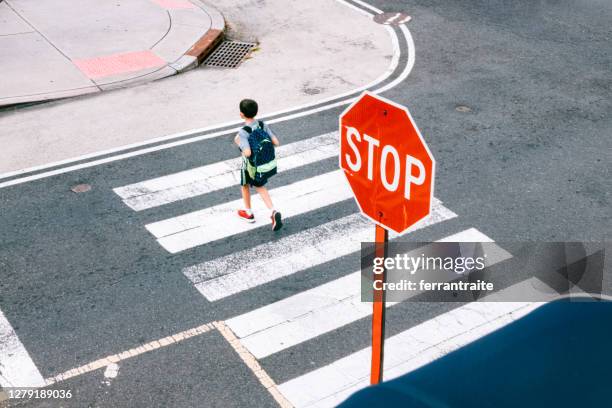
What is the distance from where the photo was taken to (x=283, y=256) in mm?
8859

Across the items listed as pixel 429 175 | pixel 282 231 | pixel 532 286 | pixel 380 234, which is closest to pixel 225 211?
pixel 282 231

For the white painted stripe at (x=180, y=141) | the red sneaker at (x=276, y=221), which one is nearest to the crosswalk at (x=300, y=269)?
the red sneaker at (x=276, y=221)

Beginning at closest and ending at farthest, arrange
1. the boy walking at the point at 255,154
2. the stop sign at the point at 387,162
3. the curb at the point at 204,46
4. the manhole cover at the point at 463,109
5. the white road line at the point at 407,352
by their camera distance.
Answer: the stop sign at the point at 387,162
the white road line at the point at 407,352
the boy walking at the point at 255,154
the manhole cover at the point at 463,109
the curb at the point at 204,46

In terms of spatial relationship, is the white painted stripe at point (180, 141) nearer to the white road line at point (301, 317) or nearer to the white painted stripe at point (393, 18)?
the white painted stripe at point (393, 18)

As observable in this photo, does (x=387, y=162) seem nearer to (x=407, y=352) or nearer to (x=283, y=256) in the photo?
(x=407, y=352)

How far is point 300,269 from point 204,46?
7288 mm

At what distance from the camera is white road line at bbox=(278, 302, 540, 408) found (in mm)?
6945

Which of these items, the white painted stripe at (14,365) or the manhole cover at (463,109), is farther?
the manhole cover at (463,109)

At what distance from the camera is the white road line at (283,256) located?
840 cm

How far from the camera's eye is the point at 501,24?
16.0 m

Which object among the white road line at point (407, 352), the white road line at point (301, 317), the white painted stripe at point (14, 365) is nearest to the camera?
the white road line at point (407, 352)

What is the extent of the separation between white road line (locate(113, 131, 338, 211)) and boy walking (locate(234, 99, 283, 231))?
40.3 inches

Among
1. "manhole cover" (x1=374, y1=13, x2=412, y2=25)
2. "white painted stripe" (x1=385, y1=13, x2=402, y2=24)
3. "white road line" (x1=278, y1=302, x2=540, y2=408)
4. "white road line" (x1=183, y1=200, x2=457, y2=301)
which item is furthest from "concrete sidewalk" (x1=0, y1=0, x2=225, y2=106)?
"white road line" (x1=278, y1=302, x2=540, y2=408)

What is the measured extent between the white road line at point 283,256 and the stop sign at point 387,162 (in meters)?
3.18
